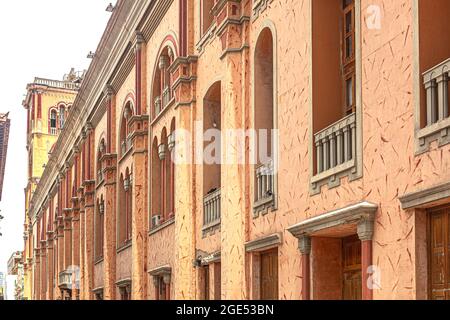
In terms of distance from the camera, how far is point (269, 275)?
1459cm

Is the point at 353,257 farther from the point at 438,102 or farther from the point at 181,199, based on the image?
the point at 181,199

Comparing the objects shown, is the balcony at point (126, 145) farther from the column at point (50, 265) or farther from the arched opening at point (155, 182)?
the column at point (50, 265)

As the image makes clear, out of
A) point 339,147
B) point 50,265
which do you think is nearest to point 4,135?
point 50,265

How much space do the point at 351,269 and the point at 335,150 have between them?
1688 millimetres

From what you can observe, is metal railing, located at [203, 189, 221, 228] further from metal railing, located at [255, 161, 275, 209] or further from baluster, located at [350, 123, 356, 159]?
baluster, located at [350, 123, 356, 159]

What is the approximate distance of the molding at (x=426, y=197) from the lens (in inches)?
351

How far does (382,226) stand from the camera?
10484mm

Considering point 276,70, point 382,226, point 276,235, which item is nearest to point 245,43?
point 276,70

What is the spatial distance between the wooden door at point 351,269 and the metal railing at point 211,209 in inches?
192

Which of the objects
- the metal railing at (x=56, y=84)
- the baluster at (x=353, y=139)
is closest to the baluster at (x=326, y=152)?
the baluster at (x=353, y=139)

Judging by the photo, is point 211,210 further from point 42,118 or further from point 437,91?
point 42,118

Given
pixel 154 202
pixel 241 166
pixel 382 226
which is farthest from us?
pixel 154 202

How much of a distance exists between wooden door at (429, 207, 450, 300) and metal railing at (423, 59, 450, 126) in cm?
100
